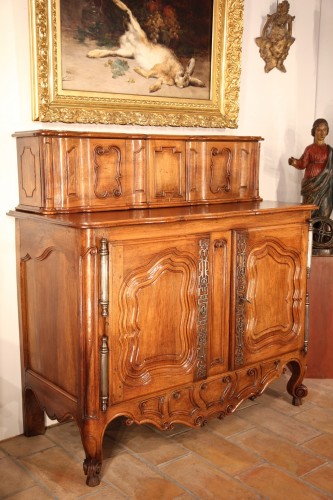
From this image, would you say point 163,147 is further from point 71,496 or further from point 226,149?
point 71,496

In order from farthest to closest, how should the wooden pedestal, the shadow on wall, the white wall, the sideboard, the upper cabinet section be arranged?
the shadow on wall, the wooden pedestal, the white wall, the upper cabinet section, the sideboard

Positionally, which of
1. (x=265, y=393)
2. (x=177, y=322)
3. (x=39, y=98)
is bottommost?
(x=265, y=393)

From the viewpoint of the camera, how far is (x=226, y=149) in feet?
11.0

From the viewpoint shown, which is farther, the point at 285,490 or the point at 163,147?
the point at 163,147

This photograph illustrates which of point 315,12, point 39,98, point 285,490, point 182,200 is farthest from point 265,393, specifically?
point 315,12

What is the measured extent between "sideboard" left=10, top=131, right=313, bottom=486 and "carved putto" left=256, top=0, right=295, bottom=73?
0.93m

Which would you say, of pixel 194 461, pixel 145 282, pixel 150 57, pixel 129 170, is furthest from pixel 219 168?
pixel 194 461

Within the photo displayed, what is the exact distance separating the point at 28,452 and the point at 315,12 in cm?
354

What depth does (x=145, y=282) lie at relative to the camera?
266 cm

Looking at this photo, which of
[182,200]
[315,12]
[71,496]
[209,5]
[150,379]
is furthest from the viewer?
[315,12]

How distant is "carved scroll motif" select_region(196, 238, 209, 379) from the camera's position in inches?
112

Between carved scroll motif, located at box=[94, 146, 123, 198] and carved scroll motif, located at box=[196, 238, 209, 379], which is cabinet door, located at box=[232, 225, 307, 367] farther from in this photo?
carved scroll motif, located at box=[94, 146, 123, 198]

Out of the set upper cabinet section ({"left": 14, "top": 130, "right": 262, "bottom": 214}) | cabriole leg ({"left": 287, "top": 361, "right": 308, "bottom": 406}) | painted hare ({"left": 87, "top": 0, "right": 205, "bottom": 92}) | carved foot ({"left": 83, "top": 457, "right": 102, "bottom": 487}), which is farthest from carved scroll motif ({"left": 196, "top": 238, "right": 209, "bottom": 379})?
painted hare ({"left": 87, "top": 0, "right": 205, "bottom": 92})

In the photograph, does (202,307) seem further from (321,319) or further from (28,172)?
(321,319)
